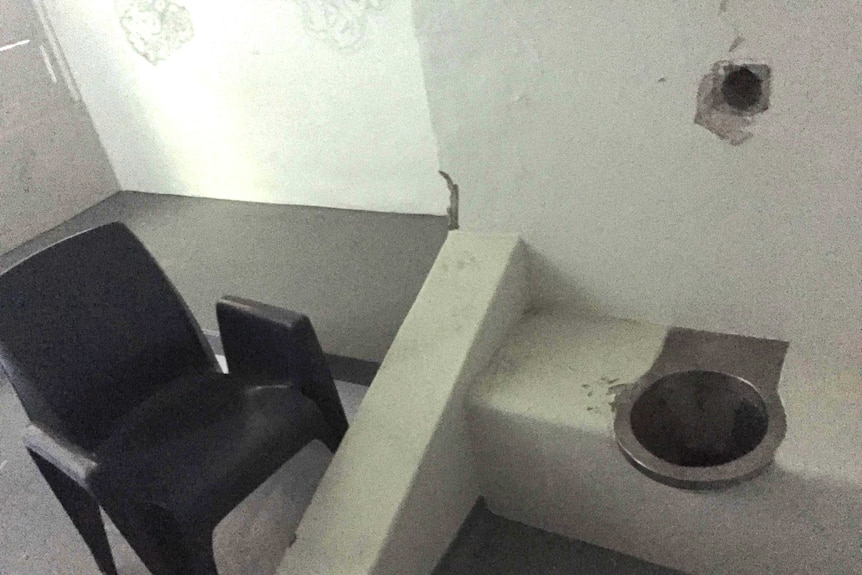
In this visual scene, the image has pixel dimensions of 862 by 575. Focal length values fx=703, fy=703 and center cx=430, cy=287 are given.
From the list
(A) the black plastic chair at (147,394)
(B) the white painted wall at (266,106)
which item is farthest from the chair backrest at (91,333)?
(B) the white painted wall at (266,106)

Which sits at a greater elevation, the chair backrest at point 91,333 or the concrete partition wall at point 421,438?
the chair backrest at point 91,333

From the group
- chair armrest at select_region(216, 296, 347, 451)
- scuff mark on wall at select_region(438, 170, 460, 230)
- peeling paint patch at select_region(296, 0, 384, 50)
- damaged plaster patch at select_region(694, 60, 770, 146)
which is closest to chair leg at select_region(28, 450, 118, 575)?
chair armrest at select_region(216, 296, 347, 451)

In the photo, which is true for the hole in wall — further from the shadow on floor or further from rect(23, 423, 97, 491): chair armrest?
rect(23, 423, 97, 491): chair armrest

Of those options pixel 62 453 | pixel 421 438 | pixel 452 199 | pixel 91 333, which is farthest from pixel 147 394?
pixel 452 199

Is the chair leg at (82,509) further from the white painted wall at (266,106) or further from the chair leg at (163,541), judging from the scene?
the white painted wall at (266,106)

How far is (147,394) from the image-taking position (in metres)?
1.65

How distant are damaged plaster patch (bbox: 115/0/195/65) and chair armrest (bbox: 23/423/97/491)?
193 cm

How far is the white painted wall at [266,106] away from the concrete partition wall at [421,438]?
989 mm

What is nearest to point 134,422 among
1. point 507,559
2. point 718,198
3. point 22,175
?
point 507,559

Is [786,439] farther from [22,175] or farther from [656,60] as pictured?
[22,175]

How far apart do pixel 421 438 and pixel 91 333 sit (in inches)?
30.4

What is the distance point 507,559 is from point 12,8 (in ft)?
10.4

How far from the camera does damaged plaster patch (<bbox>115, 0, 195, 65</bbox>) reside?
2824 mm

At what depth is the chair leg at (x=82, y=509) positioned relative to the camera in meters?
1.55
